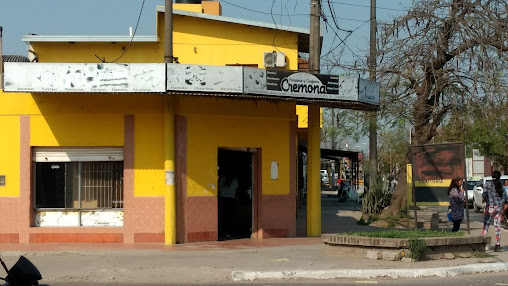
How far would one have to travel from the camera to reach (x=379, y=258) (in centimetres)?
1363

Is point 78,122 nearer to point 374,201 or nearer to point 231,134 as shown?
point 231,134

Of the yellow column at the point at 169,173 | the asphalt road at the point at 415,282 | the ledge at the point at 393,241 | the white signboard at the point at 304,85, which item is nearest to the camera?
the asphalt road at the point at 415,282

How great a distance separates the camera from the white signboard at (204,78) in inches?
611

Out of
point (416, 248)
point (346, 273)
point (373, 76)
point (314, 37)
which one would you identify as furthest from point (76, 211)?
point (373, 76)

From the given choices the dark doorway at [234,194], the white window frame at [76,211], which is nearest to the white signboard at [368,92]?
the dark doorway at [234,194]

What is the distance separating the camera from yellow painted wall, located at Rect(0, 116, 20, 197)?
55.7ft

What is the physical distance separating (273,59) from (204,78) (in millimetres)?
7335

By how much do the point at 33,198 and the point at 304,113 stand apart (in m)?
11.9

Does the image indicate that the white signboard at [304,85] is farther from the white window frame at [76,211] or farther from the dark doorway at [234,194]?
the white window frame at [76,211]

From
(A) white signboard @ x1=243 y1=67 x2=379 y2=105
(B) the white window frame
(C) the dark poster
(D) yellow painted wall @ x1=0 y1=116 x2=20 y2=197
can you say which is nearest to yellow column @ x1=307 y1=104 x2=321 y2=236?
(A) white signboard @ x1=243 y1=67 x2=379 y2=105

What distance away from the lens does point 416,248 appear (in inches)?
522

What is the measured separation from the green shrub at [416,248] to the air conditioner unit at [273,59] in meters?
10.5

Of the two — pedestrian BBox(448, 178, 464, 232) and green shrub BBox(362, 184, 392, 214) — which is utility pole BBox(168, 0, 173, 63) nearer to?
pedestrian BBox(448, 178, 464, 232)

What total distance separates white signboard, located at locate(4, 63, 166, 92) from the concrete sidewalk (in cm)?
363
